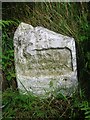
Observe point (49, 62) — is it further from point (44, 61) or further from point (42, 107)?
point (42, 107)

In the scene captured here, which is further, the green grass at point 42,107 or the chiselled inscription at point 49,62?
the chiselled inscription at point 49,62

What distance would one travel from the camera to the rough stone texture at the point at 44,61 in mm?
3410

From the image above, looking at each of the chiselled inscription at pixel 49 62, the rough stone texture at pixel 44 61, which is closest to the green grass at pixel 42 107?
the rough stone texture at pixel 44 61

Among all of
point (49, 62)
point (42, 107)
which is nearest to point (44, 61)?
point (49, 62)

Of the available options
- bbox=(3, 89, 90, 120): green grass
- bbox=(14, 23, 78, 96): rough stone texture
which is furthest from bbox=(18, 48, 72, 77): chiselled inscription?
bbox=(3, 89, 90, 120): green grass

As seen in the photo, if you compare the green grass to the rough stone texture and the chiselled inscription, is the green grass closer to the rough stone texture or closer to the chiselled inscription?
the rough stone texture

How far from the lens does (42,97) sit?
133 inches

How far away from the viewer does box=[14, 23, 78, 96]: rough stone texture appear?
Result: 3410 millimetres

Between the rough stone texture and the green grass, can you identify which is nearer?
the green grass

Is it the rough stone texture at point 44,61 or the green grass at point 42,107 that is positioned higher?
the rough stone texture at point 44,61

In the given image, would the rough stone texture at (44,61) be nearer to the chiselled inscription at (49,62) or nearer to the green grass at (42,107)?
the chiselled inscription at (49,62)

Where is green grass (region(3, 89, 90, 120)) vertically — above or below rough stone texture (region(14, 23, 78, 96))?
Result: below

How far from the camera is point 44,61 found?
11.3 feet

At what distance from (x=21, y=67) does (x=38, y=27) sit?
0.41m
